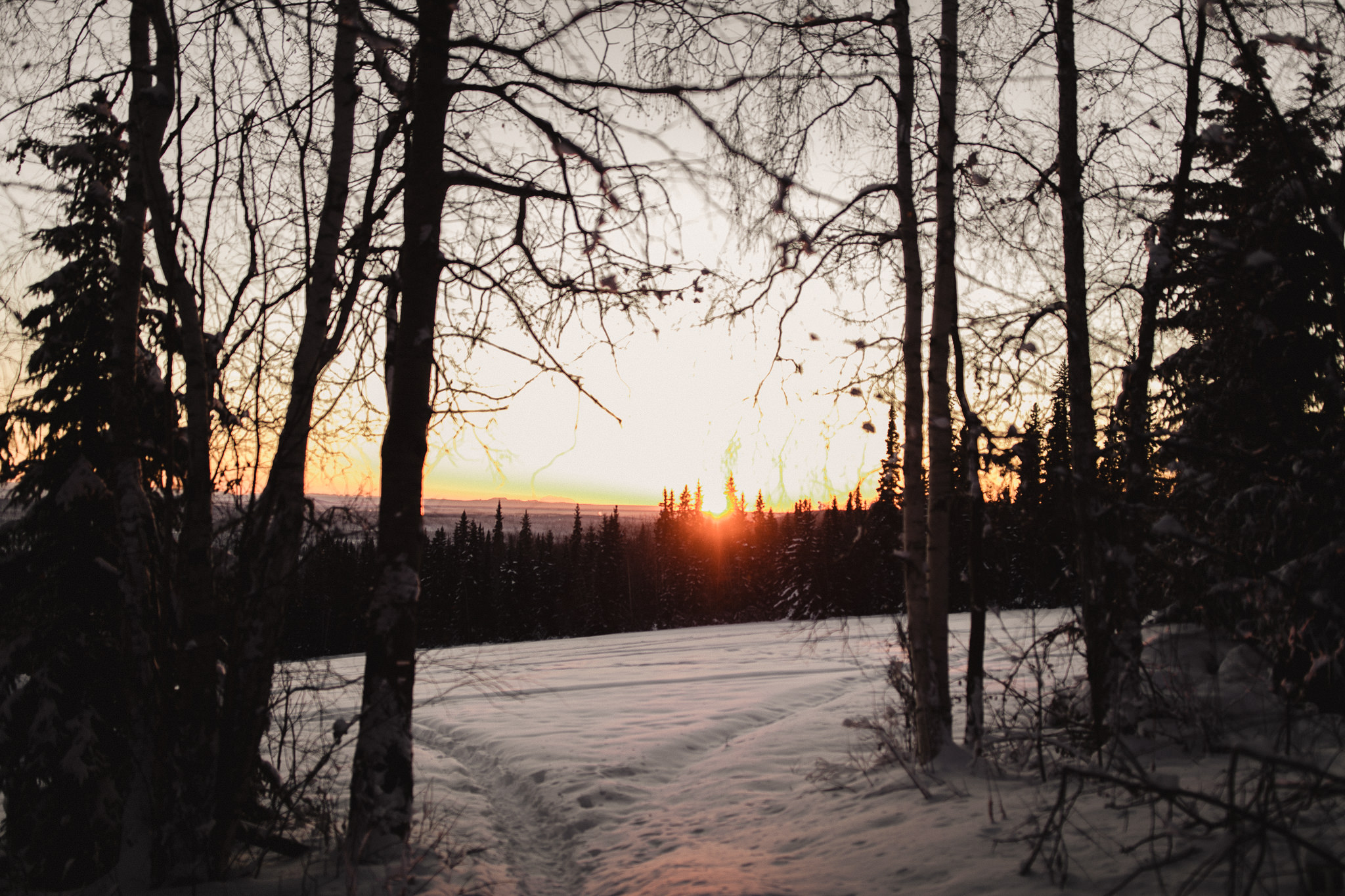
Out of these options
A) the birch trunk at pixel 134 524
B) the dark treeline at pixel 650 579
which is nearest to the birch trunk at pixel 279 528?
the birch trunk at pixel 134 524

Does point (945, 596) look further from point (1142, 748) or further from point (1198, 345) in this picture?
point (1198, 345)

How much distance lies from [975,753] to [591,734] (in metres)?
6.15

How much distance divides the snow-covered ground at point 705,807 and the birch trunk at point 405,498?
240 mm

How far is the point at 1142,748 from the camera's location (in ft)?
17.0

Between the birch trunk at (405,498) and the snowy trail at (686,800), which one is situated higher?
the birch trunk at (405,498)

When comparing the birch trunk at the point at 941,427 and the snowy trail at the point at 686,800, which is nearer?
the snowy trail at the point at 686,800

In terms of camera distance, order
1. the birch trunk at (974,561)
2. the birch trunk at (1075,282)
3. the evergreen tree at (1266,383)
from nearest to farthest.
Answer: the evergreen tree at (1266,383) < the birch trunk at (1075,282) < the birch trunk at (974,561)

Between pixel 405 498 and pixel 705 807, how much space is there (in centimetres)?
396

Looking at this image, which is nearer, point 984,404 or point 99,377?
point 984,404

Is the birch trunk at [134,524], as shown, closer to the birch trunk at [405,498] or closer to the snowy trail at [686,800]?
the birch trunk at [405,498]

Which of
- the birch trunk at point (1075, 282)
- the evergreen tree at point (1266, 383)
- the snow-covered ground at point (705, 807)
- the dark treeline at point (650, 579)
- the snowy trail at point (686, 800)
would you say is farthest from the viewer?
the dark treeline at point (650, 579)

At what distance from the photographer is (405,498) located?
14.5 ft

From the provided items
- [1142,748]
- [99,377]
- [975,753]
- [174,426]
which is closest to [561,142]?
[174,426]

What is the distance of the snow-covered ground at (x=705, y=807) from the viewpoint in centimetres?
390
